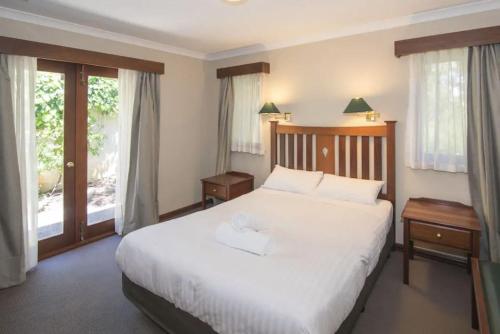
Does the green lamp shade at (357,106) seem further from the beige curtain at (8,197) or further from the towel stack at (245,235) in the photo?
the beige curtain at (8,197)

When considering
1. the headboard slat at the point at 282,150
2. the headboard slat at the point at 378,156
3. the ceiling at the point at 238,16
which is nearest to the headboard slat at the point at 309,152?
the headboard slat at the point at 282,150

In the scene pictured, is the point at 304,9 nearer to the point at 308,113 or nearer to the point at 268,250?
the point at 308,113

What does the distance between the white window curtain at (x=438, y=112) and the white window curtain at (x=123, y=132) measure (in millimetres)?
3177

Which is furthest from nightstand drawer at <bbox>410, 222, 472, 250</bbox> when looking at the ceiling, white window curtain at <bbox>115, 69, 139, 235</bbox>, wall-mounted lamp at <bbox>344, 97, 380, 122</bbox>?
white window curtain at <bbox>115, 69, 139, 235</bbox>

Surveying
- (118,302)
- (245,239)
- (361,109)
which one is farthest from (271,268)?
(361,109)

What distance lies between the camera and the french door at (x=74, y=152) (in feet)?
10.1

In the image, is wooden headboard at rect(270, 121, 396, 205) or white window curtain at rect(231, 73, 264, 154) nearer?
wooden headboard at rect(270, 121, 396, 205)

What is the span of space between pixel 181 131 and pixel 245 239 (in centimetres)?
286

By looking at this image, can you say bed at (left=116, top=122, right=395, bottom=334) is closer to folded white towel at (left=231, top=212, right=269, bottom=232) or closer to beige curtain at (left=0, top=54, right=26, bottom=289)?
folded white towel at (left=231, top=212, right=269, bottom=232)

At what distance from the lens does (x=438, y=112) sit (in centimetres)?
280

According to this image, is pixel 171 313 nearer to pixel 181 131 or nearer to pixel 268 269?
pixel 268 269

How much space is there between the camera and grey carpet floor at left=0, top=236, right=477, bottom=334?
207 centimetres

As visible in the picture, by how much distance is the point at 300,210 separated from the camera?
2799 millimetres

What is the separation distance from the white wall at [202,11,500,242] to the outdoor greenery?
6.68 ft
